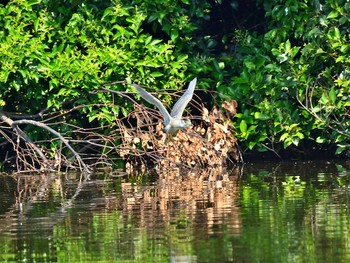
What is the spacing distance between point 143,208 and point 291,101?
484 cm

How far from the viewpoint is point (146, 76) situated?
14555mm

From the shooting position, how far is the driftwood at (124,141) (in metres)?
14.2

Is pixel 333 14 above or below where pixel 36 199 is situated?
above

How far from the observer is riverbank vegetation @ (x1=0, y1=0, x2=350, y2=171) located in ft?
46.1

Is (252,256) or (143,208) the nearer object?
(252,256)

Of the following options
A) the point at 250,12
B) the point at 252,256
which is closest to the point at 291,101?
the point at 250,12

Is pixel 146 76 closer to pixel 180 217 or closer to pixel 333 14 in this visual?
pixel 333 14

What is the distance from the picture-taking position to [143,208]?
10.5 m

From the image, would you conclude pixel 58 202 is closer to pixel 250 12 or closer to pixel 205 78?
pixel 205 78

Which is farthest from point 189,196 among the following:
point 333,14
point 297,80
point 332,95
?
point 333,14

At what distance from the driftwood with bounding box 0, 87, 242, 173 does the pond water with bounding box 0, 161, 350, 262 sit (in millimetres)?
400

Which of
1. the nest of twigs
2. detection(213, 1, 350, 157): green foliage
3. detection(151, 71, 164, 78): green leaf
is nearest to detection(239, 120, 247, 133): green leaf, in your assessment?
detection(213, 1, 350, 157): green foliage

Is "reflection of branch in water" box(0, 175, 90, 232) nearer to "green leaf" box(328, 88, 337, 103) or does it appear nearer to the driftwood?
the driftwood

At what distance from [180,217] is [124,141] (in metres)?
4.84
